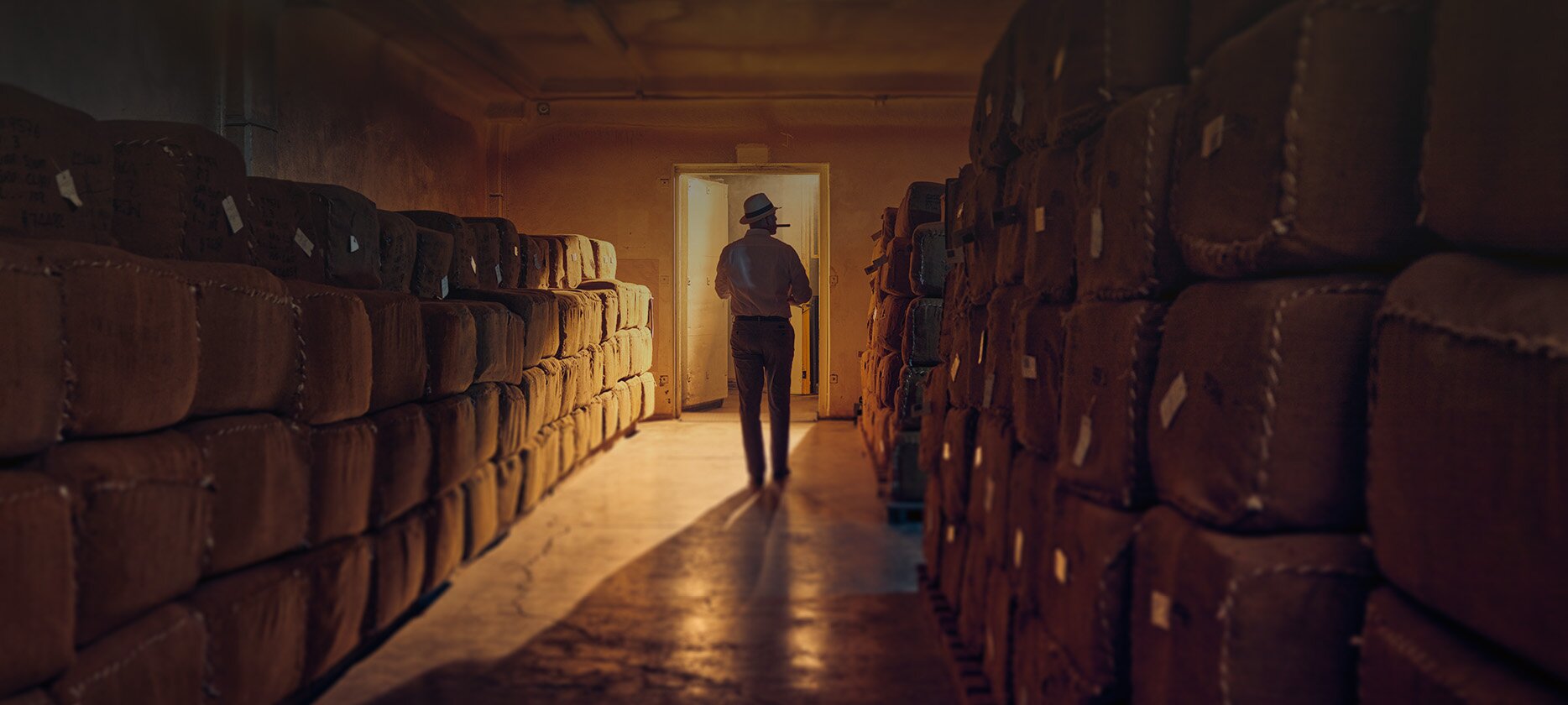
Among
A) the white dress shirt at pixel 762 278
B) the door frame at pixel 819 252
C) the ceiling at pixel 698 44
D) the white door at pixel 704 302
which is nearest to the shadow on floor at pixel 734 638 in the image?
the white dress shirt at pixel 762 278

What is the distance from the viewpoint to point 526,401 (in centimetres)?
416

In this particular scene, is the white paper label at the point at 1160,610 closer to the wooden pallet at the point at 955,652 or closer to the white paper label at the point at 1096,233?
the white paper label at the point at 1096,233

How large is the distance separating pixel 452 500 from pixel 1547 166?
318 cm

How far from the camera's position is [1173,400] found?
1.33 m

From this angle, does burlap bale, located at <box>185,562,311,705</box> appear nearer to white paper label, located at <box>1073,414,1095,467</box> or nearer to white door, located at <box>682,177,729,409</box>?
white paper label, located at <box>1073,414,1095,467</box>

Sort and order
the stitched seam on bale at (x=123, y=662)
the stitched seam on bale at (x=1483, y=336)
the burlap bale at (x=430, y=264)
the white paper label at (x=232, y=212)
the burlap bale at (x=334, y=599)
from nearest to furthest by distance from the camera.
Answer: the stitched seam on bale at (x=1483, y=336) < the stitched seam on bale at (x=123, y=662) < the white paper label at (x=232, y=212) < the burlap bale at (x=334, y=599) < the burlap bale at (x=430, y=264)

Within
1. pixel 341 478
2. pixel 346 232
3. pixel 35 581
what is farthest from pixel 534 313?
pixel 35 581

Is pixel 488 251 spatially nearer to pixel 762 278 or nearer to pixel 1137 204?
pixel 762 278

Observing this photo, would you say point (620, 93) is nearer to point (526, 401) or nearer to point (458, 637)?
point (526, 401)

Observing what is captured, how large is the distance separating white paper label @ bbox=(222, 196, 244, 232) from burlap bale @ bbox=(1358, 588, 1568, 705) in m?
2.26

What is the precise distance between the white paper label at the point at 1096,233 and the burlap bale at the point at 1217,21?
29cm

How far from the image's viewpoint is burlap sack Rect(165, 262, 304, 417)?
1815 mm

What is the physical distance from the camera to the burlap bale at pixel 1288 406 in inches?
41.4

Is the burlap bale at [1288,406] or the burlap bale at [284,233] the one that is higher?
the burlap bale at [284,233]
